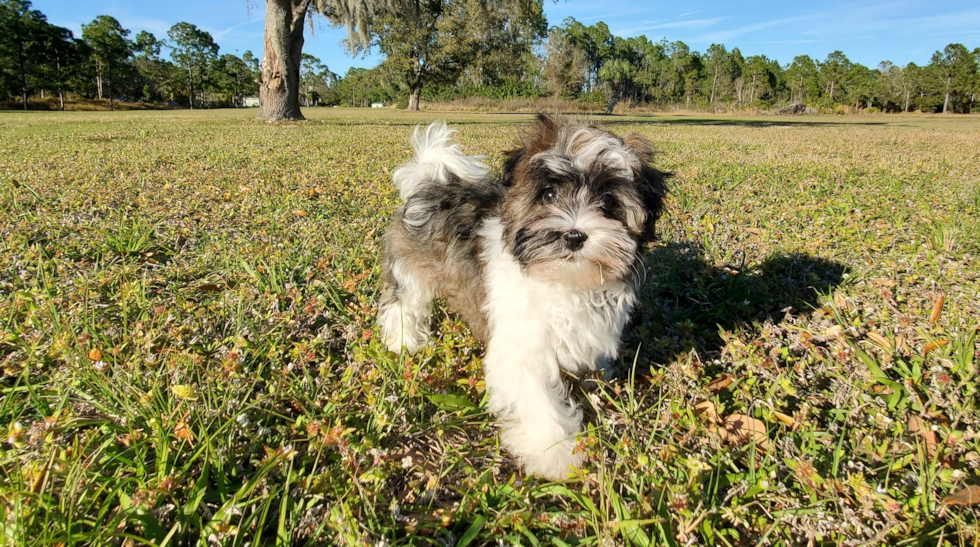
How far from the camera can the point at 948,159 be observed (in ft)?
35.4

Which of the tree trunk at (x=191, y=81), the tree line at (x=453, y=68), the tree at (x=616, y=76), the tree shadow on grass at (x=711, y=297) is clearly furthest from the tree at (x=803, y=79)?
the tree trunk at (x=191, y=81)

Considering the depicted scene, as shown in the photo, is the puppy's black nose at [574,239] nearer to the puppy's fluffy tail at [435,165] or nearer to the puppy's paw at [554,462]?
the puppy's paw at [554,462]

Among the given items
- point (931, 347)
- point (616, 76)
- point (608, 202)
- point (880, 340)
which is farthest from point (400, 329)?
point (616, 76)

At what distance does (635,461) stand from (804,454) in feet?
2.69

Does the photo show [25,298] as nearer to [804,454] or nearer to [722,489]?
[722,489]

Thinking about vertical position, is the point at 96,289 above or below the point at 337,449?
above

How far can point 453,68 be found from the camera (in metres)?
48.7

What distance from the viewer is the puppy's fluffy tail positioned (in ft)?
11.5

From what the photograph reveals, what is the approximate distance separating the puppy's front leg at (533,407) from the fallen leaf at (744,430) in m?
0.80

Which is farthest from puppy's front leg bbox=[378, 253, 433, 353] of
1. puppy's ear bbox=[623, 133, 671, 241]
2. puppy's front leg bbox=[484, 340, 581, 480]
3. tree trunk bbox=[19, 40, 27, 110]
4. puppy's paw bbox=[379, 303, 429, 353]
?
tree trunk bbox=[19, 40, 27, 110]

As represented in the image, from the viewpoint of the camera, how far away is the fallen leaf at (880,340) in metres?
3.13

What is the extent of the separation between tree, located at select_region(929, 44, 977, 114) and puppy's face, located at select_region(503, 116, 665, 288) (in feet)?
323

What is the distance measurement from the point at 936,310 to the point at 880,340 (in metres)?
0.55

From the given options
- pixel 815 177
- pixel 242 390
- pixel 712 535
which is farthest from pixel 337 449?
pixel 815 177
